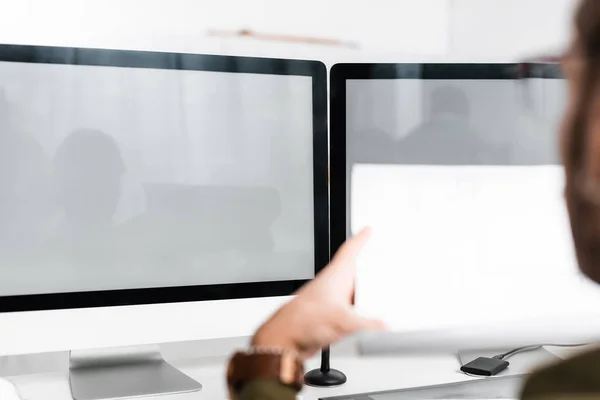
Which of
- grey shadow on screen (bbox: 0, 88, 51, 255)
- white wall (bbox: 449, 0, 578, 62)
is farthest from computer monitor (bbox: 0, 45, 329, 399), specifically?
white wall (bbox: 449, 0, 578, 62)

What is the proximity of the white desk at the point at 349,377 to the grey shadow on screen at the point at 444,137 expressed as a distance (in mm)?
286

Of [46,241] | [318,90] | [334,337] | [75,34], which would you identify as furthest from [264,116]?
[75,34]

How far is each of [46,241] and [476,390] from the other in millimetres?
548

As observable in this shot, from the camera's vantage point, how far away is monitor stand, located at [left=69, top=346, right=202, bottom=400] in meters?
0.85

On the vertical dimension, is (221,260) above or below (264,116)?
below

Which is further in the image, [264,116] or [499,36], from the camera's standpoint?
[499,36]

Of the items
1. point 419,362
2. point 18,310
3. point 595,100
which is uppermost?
point 595,100

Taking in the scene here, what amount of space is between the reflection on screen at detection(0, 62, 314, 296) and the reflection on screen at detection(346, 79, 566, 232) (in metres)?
0.08

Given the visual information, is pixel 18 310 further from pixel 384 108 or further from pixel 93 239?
pixel 384 108

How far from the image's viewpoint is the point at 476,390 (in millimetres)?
850

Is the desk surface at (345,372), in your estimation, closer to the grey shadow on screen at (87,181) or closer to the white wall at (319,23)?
the grey shadow on screen at (87,181)

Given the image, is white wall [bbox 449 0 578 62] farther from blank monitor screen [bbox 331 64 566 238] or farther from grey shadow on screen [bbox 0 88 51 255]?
grey shadow on screen [bbox 0 88 51 255]

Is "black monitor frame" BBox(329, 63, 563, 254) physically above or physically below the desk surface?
above

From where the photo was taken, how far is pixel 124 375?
0.91 m
